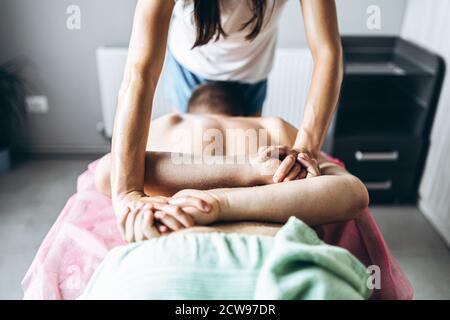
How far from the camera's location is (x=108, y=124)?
2.52 metres

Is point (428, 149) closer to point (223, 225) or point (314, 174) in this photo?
point (314, 174)

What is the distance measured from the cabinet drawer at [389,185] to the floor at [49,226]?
0.06m

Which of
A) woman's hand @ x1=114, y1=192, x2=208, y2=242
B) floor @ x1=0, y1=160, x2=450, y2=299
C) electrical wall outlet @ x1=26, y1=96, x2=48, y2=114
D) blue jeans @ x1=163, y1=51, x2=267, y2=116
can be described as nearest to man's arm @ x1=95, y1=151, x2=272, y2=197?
woman's hand @ x1=114, y1=192, x2=208, y2=242

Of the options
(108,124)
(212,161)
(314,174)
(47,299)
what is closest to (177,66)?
(212,161)

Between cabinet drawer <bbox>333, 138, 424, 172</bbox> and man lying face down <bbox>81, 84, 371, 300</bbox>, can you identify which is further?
cabinet drawer <bbox>333, 138, 424, 172</bbox>

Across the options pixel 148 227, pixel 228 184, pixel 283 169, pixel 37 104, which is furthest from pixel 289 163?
pixel 37 104

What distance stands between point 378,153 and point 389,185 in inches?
8.6

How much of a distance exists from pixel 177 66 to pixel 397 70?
4.36 feet

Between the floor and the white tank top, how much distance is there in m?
1.12

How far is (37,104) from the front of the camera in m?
2.58

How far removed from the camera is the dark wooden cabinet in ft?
6.89

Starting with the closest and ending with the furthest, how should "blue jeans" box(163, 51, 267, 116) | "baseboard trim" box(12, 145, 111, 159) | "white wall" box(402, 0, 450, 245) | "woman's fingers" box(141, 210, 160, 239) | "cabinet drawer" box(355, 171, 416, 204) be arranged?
"woman's fingers" box(141, 210, 160, 239) → "blue jeans" box(163, 51, 267, 116) → "white wall" box(402, 0, 450, 245) → "cabinet drawer" box(355, 171, 416, 204) → "baseboard trim" box(12, 145, 111, 159)

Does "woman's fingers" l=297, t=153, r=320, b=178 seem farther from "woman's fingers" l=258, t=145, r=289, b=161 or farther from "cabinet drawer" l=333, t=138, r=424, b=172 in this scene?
"cabinet drawer" l=333, t=138, r=424, b=172

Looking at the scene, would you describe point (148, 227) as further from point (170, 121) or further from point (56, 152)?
point (56, 152)
